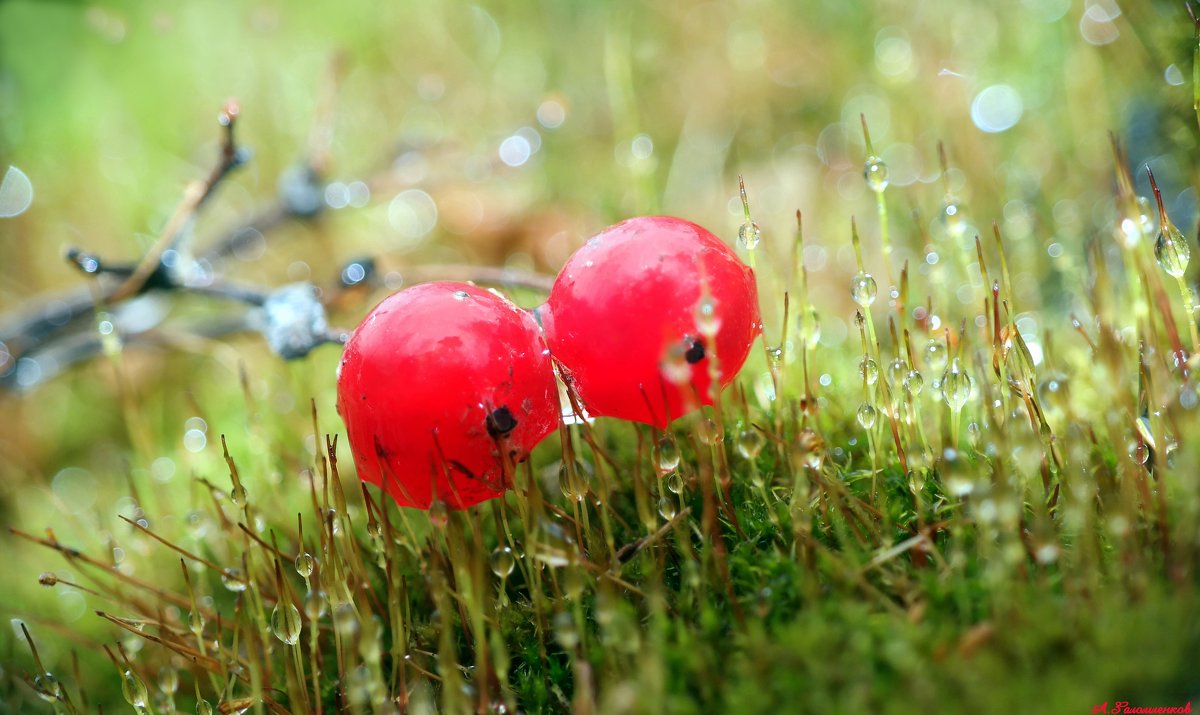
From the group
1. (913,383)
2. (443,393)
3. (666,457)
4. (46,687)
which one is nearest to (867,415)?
(913,383)

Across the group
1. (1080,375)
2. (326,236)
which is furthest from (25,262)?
(1080,375)

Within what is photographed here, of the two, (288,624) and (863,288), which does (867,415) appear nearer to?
(863,288)

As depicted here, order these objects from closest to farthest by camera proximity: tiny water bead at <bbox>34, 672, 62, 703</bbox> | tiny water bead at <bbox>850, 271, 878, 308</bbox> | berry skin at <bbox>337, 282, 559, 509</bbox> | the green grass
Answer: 1. the green grass
2. berry skin at <bbox>337, 282, 559, 509</bbox>
3. tiny water bead at <bbox>34, 672, 62, 703</bbox>
4. tiny water bead at <bbox>850, 271, 878, 308</bbox>

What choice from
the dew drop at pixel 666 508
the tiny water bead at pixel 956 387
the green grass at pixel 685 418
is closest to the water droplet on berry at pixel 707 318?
the green grass at pixel 685 418

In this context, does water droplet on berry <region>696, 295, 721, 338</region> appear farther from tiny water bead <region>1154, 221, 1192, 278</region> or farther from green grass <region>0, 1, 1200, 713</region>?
tiny water bead <region>1154, 221, 1192, 278</region>

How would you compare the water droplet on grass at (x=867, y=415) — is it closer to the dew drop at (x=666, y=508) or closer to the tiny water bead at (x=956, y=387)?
the tiny water bead at (x=956, y=387)

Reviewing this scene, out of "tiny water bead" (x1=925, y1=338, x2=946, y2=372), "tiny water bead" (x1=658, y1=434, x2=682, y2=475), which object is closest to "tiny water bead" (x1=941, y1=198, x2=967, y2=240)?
"tiny water bead" (x1=925, y1=338, x2=946, y2=372)

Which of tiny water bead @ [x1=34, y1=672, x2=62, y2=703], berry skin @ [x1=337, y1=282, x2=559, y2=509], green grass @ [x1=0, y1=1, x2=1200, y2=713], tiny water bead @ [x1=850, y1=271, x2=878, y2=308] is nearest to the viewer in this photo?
green grass @ [x1=0, y1=1, x2=1200, y2=713]
